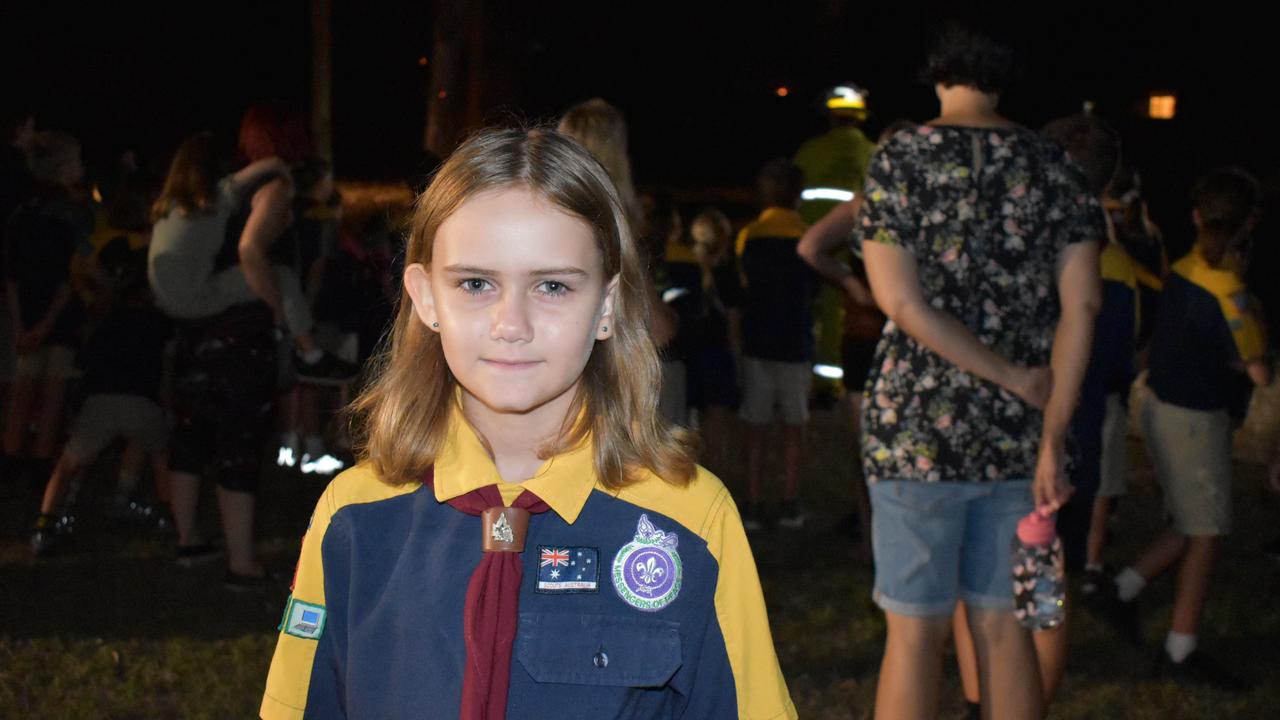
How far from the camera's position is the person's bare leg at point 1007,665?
323 cm

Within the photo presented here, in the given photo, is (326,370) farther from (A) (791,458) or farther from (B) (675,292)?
(A) (791,458)

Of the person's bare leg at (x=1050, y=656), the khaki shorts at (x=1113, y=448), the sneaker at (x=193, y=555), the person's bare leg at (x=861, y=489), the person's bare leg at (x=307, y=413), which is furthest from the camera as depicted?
the person's bare leg at (x=307, y=413)

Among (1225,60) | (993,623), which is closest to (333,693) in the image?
(993,623)

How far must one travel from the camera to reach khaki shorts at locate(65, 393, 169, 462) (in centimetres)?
621

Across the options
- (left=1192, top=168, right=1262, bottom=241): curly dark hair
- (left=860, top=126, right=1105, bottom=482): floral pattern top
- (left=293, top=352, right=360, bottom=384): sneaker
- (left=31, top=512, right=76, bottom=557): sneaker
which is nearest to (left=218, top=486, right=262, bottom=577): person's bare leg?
(left=31, top=512, right=76, bottom=557): sneaker

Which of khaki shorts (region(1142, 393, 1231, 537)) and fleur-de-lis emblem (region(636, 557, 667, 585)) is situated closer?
fleur-de-lis emblem (region(636, 557, 667, 585))

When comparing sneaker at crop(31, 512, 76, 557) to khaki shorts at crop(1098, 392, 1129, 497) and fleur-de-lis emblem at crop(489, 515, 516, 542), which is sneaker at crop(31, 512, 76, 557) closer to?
khaki shorts at crop(1098, 392, 1129, 497)

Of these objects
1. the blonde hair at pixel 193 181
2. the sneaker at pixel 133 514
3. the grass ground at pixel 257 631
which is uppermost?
the blonde hair at pixel 193 181

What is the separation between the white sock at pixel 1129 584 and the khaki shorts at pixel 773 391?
2040 mm

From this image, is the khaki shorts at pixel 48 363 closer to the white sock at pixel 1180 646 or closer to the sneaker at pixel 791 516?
the sneaker at pixel 791 516

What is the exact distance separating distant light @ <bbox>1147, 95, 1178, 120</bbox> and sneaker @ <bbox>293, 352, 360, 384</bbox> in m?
12.4

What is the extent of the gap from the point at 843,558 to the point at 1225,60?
15.5 meters

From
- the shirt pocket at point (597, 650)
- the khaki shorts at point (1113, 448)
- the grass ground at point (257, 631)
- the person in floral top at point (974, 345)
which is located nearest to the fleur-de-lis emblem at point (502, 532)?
the shirt pocket at point (597, 650)

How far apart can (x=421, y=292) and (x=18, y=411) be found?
605 centimetres
